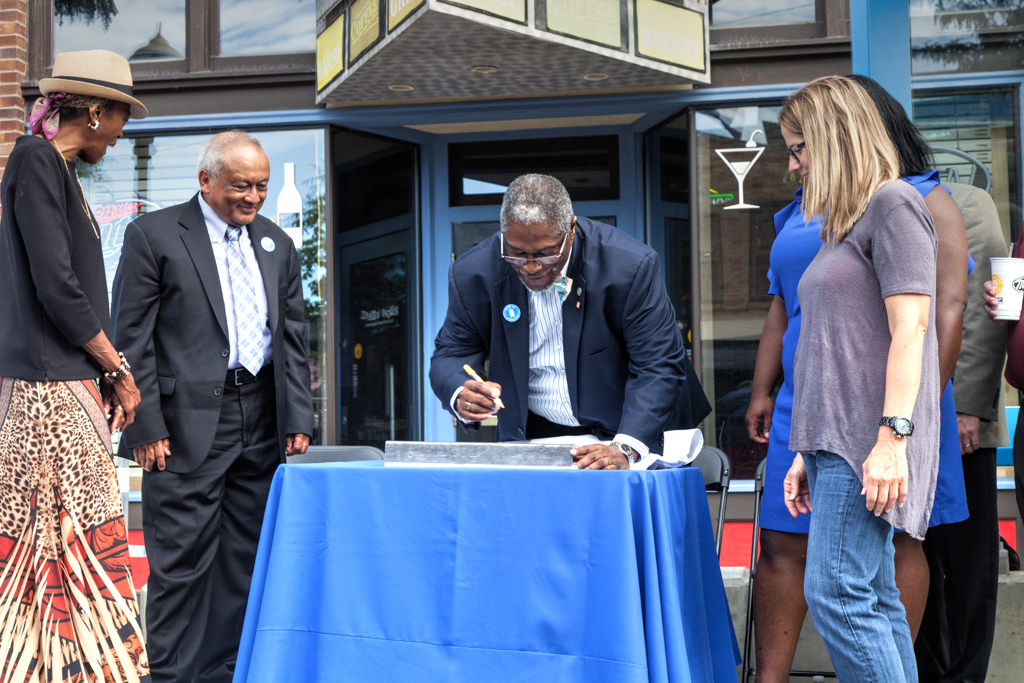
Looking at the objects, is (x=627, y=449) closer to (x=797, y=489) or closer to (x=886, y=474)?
(x=797, y=489)

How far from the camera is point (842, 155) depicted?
2516 mm

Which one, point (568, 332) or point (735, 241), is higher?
point (735, 241)

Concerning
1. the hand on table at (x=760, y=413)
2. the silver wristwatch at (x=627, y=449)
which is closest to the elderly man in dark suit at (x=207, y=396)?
the silver wristwatch at (x=627, y=449)

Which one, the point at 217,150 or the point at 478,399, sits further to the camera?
the point at 217,150

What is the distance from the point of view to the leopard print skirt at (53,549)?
3.02 meters

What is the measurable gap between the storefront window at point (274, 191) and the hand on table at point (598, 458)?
4.74 meters

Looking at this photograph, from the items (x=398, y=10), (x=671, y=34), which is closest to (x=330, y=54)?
(x=398, y=10)

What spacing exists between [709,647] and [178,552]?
1965 millimetres

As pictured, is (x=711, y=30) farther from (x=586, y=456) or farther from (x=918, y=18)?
(x=586, y=456)

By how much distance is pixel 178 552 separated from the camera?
3469 millimetres

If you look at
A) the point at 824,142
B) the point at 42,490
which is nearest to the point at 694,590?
the point at 824,142

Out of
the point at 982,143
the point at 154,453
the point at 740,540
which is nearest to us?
the point at 154,453

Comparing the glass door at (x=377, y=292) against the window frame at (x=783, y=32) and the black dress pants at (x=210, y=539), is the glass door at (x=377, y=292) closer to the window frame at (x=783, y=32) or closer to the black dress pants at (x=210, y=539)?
the window frame at (x=783, y=32)

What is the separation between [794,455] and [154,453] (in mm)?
2274
